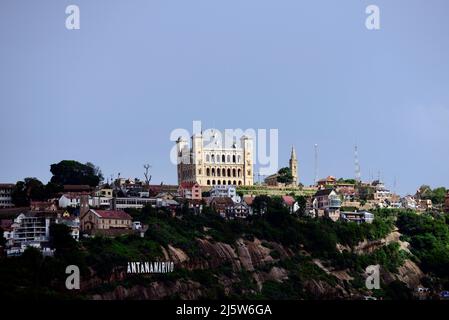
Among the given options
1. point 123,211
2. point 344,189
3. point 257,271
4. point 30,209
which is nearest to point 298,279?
point 257,271

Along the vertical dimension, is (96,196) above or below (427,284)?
above

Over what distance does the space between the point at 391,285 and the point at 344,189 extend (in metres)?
18.6

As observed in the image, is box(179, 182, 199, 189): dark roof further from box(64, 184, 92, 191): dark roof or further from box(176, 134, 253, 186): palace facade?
box(64, 184, 92, 191): dark roof

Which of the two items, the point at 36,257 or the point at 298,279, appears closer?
the point at 36,257

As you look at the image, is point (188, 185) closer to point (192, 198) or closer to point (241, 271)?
point (192, 198)

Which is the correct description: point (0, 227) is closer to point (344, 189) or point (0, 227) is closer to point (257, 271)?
point (257, 271)

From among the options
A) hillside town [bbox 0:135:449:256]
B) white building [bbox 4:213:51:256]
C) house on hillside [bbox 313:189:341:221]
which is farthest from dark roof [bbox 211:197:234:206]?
white building [bbox 4:213:51:256]

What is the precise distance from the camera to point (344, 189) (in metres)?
106

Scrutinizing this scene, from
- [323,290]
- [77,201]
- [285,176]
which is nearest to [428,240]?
[323,290]
